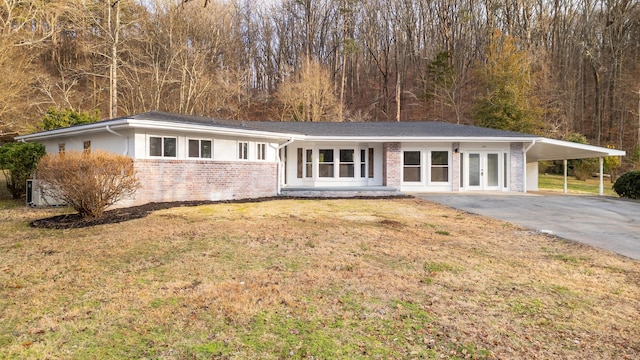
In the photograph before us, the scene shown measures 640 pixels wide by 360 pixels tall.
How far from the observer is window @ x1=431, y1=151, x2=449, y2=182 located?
1664cm

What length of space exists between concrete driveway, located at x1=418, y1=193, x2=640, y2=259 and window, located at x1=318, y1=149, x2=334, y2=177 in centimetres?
461

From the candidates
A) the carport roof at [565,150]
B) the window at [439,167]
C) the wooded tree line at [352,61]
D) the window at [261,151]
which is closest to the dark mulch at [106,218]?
the window at [261,151]

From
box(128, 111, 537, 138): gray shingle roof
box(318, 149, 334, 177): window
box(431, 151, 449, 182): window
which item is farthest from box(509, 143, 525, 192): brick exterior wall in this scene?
box(318, 149, 334, 177): window

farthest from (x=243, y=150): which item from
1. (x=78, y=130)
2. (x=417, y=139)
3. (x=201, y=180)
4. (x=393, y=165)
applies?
(x=417, y=139)

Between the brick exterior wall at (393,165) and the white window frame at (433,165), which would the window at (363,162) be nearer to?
the brick exterior wall at (393,165)

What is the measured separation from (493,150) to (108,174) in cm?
1497

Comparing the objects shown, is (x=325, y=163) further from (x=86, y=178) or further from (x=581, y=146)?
(x=581, y=146)

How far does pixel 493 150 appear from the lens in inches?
652

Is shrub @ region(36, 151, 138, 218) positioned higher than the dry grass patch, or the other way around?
shrub @ region(36, 151, 138, 218)

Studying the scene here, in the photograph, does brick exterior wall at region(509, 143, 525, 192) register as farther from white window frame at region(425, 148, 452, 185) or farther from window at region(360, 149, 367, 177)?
window at region(360, 149, 367, 177)

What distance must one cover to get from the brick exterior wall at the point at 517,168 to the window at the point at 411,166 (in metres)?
4.05

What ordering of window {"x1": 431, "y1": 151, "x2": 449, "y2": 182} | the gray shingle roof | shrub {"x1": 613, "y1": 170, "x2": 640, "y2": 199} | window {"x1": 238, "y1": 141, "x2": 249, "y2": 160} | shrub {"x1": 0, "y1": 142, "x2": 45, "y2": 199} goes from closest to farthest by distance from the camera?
shrub {"x1": 0, "y1": 142, "x2": 45, "y2": 199}
window {"x1": 238, "y1": 141, "x2": 249, "y2": 160}
shrub {"x1": 613, "y1": 170, "x2": 640, "y2": 199}
the gray shingle roof
window {"x1": 431, "y1": 151, "x2": 449, "y2": 182}

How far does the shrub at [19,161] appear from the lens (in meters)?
12.8

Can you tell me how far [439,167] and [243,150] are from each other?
8731 mm
